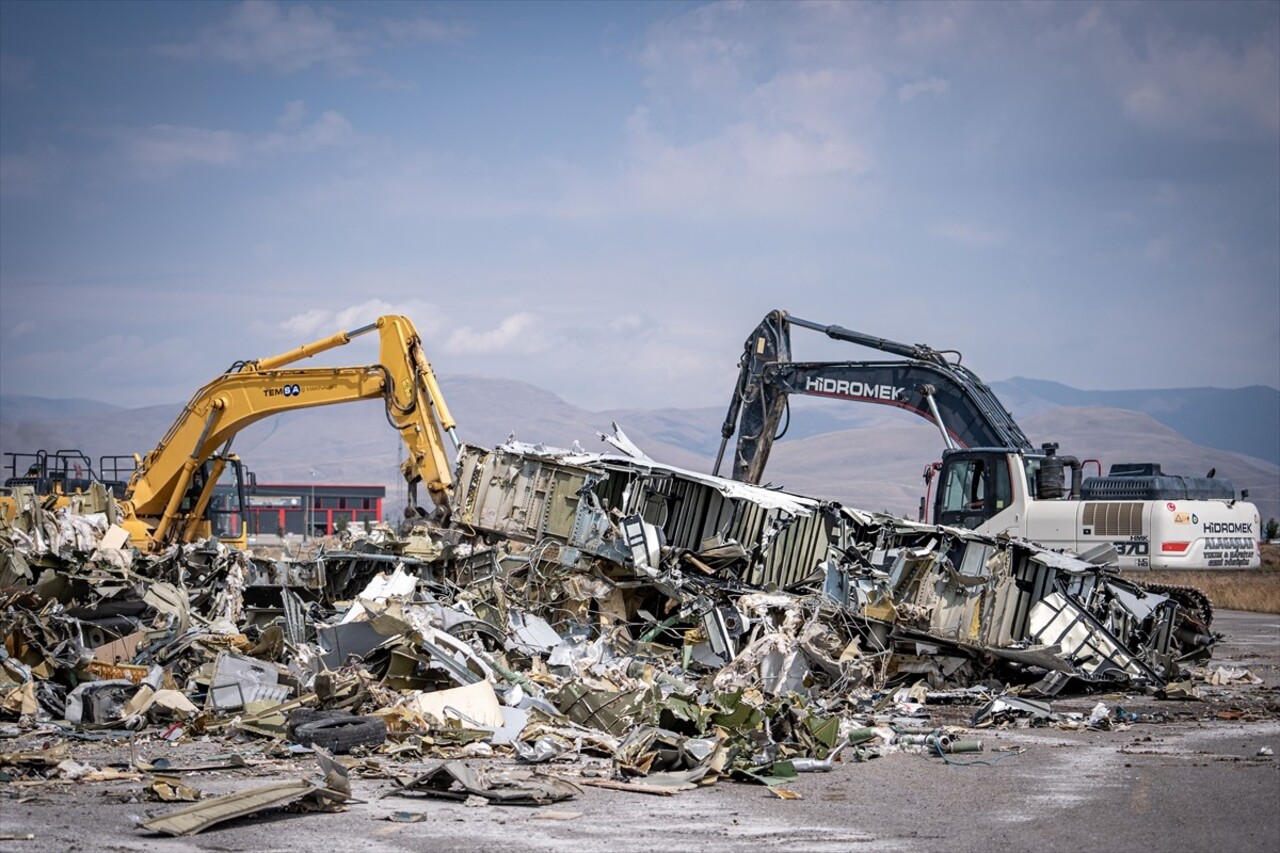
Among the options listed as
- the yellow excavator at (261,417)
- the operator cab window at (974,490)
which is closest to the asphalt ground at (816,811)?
the operator cab window at (974,490)

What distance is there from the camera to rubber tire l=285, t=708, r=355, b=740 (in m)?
10.2

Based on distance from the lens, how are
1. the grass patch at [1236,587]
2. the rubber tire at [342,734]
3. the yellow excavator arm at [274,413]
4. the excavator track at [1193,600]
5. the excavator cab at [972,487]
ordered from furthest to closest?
the grass patch at [1236,587] < the yellow excavator arm at [274,413] < the excavator cab at [972,487] < the excavator track at [1193,600] < the rubber tire at [342,734]

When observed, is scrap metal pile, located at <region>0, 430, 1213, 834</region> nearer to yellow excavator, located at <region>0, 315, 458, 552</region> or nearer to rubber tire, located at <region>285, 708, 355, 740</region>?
rubber tire, located at <region>285, 708, 355, 740</region>

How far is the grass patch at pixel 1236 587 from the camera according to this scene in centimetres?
2580

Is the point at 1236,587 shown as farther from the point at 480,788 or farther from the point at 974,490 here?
the point at 480,788

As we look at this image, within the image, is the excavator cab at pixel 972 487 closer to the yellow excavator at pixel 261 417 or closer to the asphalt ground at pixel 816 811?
the yellow excavator at pixel 261 417

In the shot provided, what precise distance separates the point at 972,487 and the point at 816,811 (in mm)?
11941

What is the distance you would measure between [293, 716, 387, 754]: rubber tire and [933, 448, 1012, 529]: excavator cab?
1129 centimetres

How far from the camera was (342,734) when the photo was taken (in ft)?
32.2

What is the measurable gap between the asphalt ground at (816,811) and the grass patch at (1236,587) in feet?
51.5

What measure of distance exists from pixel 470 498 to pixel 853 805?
9.74 meters

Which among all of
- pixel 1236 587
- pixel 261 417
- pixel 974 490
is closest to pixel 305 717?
pixel 974 490

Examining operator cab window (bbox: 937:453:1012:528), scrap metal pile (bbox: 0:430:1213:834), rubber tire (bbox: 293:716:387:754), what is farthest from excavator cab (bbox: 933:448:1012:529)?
rubber tire (bbox: 293:716:387:754)

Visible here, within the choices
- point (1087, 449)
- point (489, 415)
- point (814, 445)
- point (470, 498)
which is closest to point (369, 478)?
point (489, 415)
